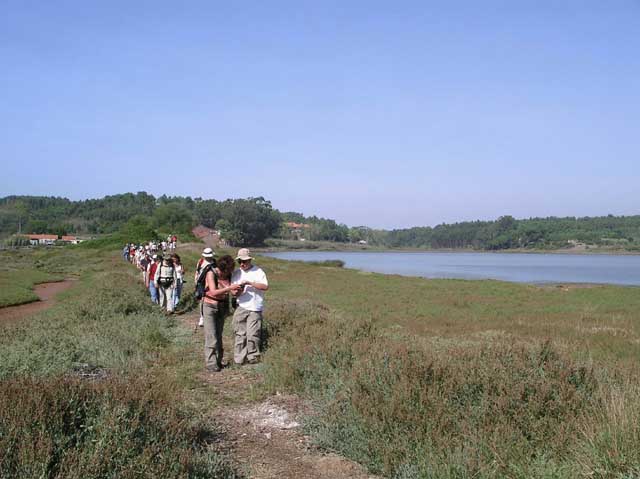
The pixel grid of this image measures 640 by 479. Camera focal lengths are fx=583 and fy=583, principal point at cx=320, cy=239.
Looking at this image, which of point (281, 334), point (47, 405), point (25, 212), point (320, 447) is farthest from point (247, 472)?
point (25, 212)

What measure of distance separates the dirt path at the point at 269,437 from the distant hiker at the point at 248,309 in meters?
1.06

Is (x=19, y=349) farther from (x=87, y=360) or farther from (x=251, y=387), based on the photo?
(x=251, y=387)

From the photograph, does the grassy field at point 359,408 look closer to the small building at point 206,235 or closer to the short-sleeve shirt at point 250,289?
the short-sleeve shirt at point 250,289

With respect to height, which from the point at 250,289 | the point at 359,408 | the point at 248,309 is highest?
the point at 250,289

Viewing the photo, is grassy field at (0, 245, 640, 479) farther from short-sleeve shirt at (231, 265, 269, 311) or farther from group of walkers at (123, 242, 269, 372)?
short-sleeve shirt at (231, 265, 269, 311)

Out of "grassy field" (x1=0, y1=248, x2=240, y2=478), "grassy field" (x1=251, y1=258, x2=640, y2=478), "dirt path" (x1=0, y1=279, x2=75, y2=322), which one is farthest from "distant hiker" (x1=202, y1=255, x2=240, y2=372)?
"dirt path" (x1=0, y1=279, x2=75, y2=322)

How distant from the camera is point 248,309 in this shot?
30.0ft

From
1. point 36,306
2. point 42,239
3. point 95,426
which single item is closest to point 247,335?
point 95,426

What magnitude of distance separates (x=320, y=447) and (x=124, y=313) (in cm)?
1001

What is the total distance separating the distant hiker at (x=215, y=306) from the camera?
8734 mm

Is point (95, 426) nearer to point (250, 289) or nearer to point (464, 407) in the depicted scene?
point (464, 407)

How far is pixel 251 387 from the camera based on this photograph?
7.54 m

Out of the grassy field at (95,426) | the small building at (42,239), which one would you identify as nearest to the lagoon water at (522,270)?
the grassy field at (95,426)

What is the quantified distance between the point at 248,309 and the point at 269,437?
3612 mm
